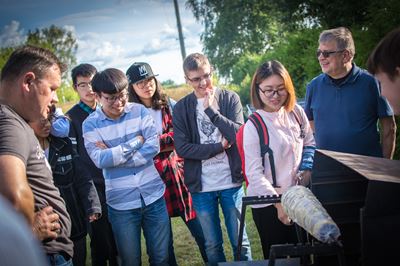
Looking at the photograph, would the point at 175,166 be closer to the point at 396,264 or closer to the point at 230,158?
the point at 230,158

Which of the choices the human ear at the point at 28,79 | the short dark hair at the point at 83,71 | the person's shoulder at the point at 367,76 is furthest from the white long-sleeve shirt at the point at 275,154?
the short dark hair at the point at 83,71

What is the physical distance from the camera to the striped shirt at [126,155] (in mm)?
2934

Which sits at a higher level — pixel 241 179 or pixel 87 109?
pixel 87 109

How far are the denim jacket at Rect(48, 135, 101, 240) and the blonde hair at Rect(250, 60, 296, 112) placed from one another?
1357mm

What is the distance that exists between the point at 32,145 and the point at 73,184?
1.15 metres

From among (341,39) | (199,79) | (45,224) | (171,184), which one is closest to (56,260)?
(45,224)

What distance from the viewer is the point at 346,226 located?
178 centimetres

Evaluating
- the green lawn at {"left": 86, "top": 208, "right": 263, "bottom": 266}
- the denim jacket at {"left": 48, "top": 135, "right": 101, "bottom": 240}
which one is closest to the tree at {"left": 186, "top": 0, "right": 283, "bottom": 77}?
the green lawn at {"left": 86, "top": 208, "right": 263, "bottom": 266}

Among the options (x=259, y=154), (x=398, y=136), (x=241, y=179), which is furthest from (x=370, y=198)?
(x=398, y=136)

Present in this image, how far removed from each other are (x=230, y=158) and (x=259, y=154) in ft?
2.29

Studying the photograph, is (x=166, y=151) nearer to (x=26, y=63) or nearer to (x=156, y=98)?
(x=156, y=98)

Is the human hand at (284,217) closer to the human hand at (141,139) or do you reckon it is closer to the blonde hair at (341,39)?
the human hand at (141,139)

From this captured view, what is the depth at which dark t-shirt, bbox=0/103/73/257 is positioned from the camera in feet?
4.84

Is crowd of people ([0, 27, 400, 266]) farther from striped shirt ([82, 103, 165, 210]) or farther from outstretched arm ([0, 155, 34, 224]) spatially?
outstretched arm ([0, 155, 34, 224])
